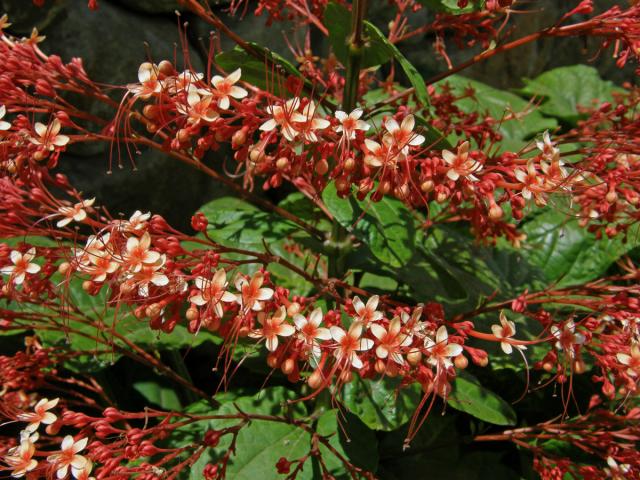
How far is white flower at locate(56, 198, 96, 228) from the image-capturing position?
970 mm

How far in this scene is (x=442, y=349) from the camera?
2.85ft

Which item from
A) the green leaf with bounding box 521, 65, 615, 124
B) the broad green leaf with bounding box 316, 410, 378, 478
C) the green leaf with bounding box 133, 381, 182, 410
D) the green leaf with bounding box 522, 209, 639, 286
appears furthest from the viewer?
the green leaf with bounding box 521, 65, 615, 124

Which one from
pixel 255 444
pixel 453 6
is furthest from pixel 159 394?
pixel 453 6

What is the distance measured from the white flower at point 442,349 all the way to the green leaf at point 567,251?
105 cm

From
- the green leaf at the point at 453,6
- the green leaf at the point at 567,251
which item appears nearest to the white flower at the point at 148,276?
the green leaf at the point at 453,6

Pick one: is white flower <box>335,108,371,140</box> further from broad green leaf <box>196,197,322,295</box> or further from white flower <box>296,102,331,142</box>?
broad green leaf <box>196,197,322,295</box>

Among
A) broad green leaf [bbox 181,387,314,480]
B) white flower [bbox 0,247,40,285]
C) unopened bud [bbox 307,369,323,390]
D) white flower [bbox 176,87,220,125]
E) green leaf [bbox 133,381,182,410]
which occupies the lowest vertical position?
green leaf [bbox 133,381,182,410]

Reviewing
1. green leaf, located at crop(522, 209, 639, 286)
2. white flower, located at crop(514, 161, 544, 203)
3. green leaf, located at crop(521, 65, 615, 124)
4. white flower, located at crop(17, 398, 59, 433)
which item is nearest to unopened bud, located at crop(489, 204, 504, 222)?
white flower, located at crop(514, 161, 544, 203)

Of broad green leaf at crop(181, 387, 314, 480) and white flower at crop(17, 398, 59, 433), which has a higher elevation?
white flower at crop(17, 398, 59, 433)

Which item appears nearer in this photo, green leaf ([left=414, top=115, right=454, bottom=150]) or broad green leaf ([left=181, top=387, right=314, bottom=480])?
green leaf ([left=414, top=115, right=454, bottom=150])

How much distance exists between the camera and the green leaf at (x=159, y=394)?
162cm

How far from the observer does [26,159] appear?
0.99m

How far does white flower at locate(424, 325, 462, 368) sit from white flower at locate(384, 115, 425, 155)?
0.89 feet

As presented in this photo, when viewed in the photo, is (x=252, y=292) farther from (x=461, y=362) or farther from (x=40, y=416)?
(x=40, y=416)
